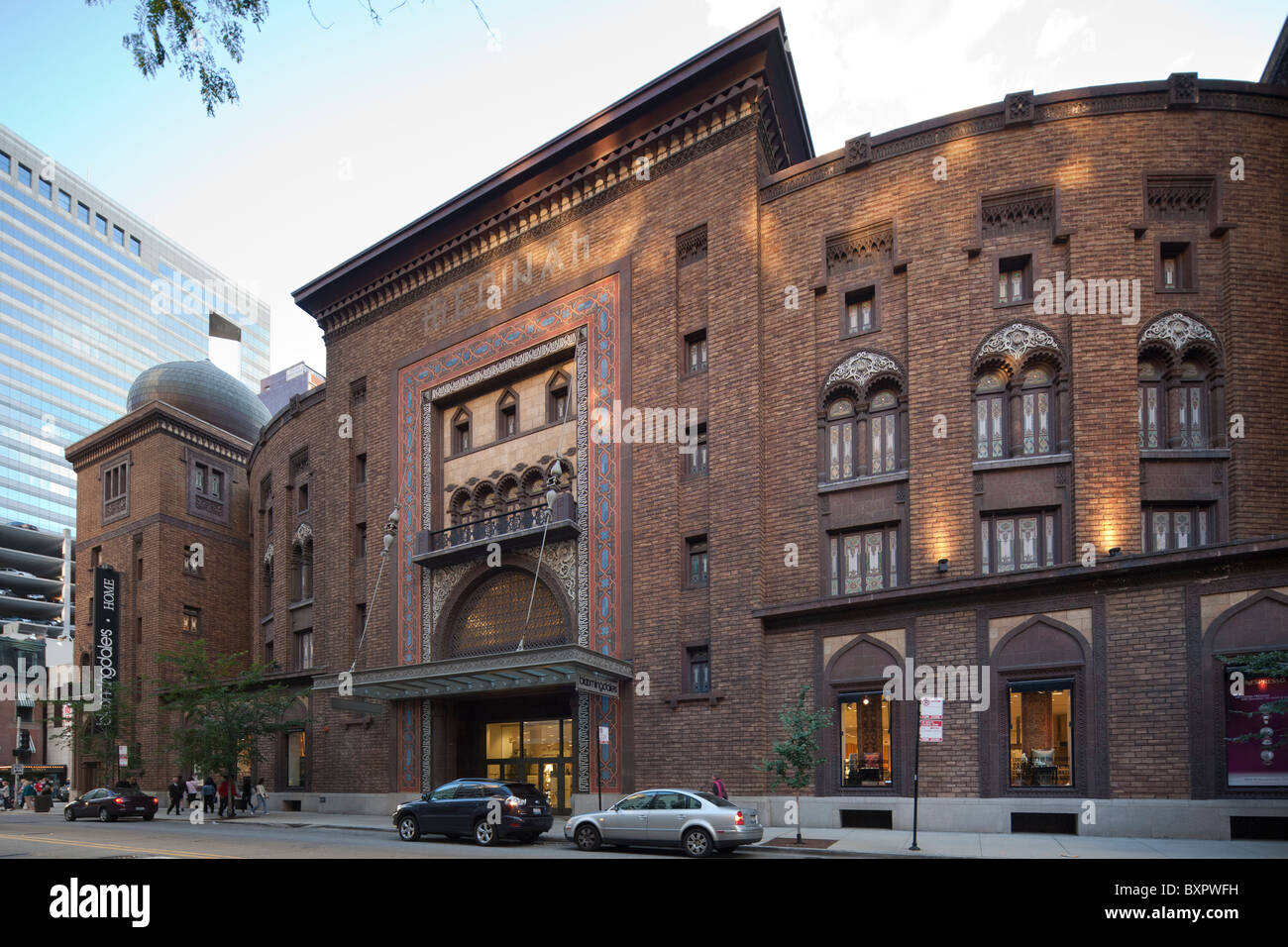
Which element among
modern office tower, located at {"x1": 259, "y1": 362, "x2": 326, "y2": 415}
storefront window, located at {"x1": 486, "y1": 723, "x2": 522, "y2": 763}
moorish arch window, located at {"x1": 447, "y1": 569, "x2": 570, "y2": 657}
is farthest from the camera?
modern office tower, located at {"x1": 259, "y1": 362, "x2": 326, "y2": 415}

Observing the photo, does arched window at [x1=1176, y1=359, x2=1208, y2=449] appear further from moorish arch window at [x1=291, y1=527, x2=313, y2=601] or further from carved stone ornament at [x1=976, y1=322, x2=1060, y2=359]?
moorish arch window at [x1=291, y1=527, x2=313, y2=601]

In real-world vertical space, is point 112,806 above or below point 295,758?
below

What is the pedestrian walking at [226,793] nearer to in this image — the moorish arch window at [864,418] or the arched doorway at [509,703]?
the arched doorway at [509,703]

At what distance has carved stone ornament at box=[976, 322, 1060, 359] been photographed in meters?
24.3

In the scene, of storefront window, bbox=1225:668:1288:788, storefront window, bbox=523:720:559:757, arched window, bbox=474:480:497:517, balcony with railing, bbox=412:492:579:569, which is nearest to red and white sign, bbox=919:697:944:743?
storefront window, bbox=1225:668:1288:788

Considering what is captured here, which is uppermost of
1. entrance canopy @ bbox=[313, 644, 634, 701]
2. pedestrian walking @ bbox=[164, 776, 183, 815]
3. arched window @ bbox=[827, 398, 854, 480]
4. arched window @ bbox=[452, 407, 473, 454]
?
arched window @ bbox=[452, 407, 473, 454]

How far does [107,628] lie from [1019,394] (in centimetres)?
4726

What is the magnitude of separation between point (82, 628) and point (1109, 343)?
183 feet

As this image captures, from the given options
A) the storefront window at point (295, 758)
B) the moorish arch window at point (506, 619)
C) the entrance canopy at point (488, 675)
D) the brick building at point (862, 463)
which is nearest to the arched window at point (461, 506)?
the brick building at point (862, 463)

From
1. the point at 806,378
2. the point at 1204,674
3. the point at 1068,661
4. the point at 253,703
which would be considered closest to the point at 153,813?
the point at 253,703

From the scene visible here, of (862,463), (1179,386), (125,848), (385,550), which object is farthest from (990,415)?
(125,848)

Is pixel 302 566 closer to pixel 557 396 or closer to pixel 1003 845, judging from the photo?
pixel 557 396

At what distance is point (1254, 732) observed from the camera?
63.8 ft

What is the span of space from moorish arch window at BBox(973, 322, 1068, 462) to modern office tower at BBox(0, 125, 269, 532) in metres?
97.3
